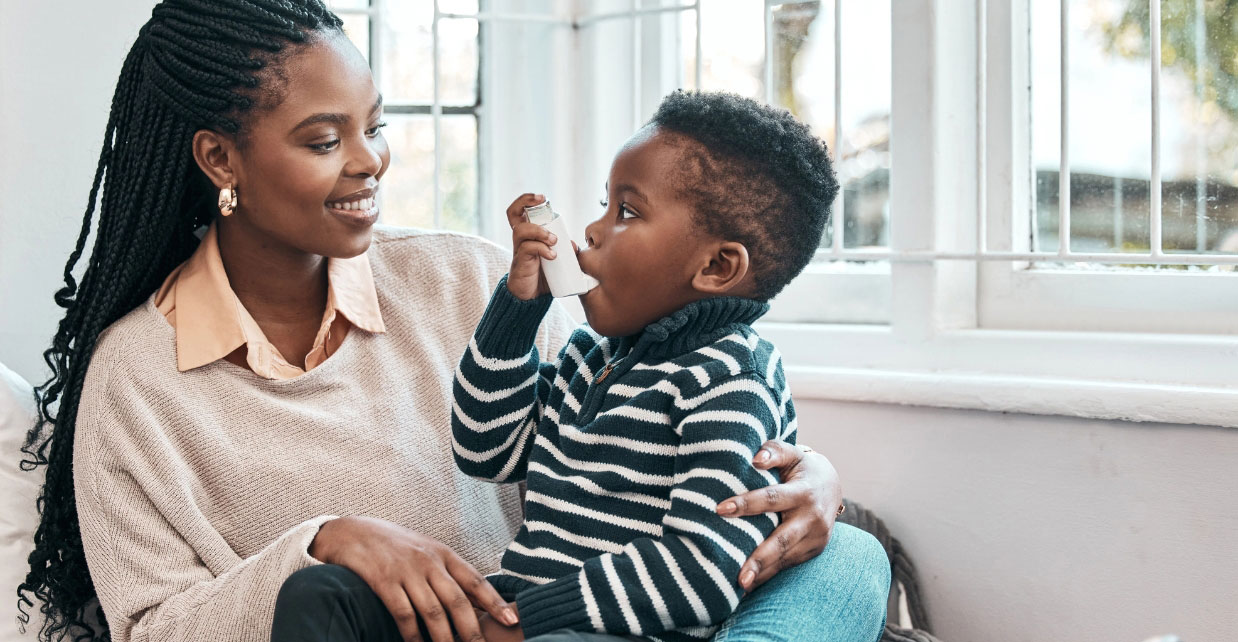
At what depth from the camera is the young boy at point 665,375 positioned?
3.56 feet

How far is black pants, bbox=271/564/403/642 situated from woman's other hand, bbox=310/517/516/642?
1 centimetres

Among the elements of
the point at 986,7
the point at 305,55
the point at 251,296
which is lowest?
the point at 251,296

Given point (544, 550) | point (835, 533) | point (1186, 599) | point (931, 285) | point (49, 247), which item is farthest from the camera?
point (931, 285)

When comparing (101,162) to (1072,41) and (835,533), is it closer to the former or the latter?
(835,533)

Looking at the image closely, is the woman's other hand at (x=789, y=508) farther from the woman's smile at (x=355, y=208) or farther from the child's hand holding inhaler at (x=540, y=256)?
the woman's smile at (x=355, y=208)

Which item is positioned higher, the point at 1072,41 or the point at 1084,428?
the point at 1072,41

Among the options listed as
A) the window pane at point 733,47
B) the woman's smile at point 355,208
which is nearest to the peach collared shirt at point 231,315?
the woman's smile at point 355,208

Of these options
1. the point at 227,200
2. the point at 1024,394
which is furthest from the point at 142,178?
the point at 1024,394

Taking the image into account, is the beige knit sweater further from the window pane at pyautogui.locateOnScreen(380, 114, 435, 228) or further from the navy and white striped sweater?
the window pane at pyautogui.locateOnScreen(380, 114, 435, 228)

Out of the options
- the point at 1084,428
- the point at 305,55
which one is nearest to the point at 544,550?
the point at 305,55

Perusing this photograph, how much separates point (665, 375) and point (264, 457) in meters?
0.55

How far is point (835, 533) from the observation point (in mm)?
1360

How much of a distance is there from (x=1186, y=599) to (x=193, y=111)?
1474mm

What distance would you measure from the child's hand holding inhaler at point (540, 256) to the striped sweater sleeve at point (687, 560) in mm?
218
